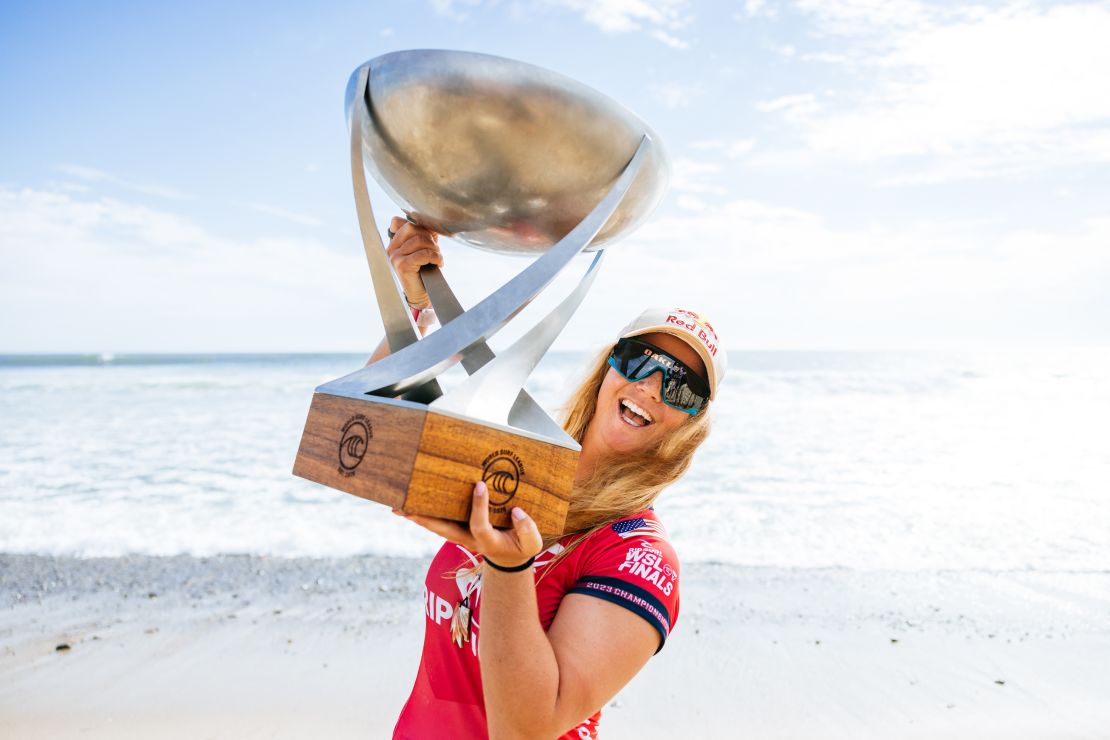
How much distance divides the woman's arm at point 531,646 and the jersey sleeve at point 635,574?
0.03m

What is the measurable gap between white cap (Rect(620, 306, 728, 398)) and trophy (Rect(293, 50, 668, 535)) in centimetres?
23

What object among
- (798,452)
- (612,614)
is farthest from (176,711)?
(798,452)

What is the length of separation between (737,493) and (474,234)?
701cm

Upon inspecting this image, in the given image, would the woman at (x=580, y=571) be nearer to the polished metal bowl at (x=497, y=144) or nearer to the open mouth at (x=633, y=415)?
the open mouth at (x=633, y=415)

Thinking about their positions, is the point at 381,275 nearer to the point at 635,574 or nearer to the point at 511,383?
the point at 511,383

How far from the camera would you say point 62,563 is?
568 cm

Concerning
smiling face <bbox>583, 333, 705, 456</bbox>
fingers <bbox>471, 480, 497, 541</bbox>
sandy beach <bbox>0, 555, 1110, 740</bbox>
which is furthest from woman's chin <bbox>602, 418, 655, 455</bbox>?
sandy beach <bbox>0, 555, 1110, 740</bbox>

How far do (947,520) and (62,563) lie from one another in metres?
7.44

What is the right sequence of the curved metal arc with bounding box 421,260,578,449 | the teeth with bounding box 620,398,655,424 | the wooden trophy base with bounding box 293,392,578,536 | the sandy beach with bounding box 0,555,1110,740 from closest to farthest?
the wooden trophy base with bounding box 293,392,578,536 < the curved metal arc with bounding box 421,260,578,449 < the teeth with bounding box 620,398,655,424 < the sandy beach with bounding box 0,555,1110,740

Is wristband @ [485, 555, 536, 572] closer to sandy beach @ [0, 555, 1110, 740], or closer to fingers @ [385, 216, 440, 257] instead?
fingers @ [385, 216, 440, 257]

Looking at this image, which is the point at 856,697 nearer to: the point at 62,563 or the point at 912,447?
the point at 62,563

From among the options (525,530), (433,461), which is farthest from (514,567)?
(433,461)

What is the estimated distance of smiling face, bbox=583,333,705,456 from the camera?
1.59 m

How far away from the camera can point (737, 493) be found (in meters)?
8.01
